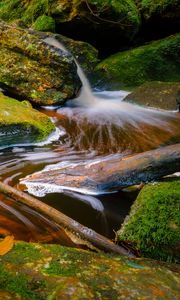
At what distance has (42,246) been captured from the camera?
2.16m

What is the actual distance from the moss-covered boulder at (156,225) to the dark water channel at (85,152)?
0.98ft

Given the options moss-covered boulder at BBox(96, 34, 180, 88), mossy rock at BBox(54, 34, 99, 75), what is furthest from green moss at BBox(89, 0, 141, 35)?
mossy rock at BBox(54, 34, 99, 75)

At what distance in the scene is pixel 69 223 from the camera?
107 inches

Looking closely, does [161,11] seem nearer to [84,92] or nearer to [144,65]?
[144,65]

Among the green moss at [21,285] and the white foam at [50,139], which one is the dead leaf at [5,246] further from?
the white foam at [50,139]

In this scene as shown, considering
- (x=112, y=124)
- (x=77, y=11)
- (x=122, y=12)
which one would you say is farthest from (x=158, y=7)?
(x=112, y=124)

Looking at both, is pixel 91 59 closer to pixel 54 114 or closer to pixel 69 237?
pixel 54 114

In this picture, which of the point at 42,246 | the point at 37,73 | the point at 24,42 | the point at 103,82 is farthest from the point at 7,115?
the point at 103,82

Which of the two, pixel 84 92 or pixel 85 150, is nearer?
pixel 85 150

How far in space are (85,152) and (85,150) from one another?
3.9 inches

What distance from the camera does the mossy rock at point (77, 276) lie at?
67.4 inches

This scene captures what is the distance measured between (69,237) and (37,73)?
5.35m

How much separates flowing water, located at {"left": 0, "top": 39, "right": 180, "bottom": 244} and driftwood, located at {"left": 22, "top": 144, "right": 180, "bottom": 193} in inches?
4.1

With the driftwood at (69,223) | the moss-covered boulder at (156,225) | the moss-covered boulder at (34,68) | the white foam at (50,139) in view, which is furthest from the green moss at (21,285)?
the moss-covered boulder at (34,68)
